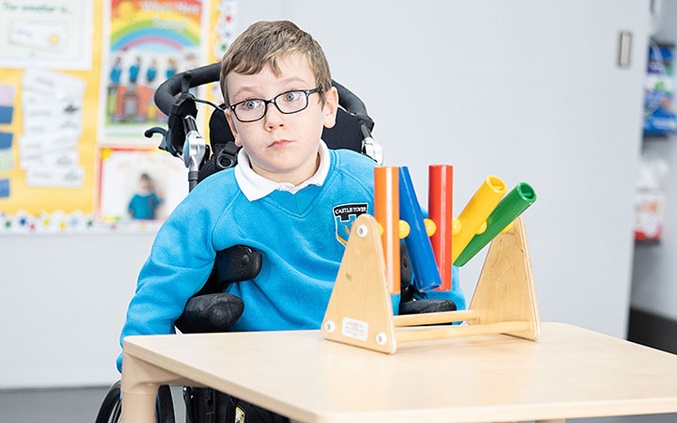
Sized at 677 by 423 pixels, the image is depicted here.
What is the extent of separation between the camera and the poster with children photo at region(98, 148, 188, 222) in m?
3.07

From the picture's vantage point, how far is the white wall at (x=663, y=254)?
3746 millimetres

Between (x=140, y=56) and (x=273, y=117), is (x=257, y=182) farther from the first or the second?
(x=140, y=56)

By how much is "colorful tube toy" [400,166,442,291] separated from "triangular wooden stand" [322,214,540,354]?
6 cm

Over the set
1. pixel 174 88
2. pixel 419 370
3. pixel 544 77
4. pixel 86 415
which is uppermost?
pixel 544 77

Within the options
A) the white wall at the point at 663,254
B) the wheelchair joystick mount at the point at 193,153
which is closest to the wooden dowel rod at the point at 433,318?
the wheelchair joystick mount at the point at 193,153

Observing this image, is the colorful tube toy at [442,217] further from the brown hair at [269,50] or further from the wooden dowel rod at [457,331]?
the brown hair at [269,50]

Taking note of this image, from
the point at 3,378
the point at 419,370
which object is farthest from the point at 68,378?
the point at 419,370

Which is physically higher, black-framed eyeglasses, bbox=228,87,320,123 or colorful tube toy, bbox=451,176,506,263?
black-framed eyeglasses, bbox=228,87,320,123

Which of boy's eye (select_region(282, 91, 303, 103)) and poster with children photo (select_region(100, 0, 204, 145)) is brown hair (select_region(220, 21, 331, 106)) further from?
poster with children photo (select_region(100, 0, 204, 145))

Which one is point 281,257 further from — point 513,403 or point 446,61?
point 446,61

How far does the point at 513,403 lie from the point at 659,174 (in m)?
3.07

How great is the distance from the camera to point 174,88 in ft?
6.35

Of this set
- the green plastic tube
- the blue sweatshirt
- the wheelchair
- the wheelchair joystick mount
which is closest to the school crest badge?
the blue sweatshirt

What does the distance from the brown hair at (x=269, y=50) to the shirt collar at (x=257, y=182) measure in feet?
0.31
